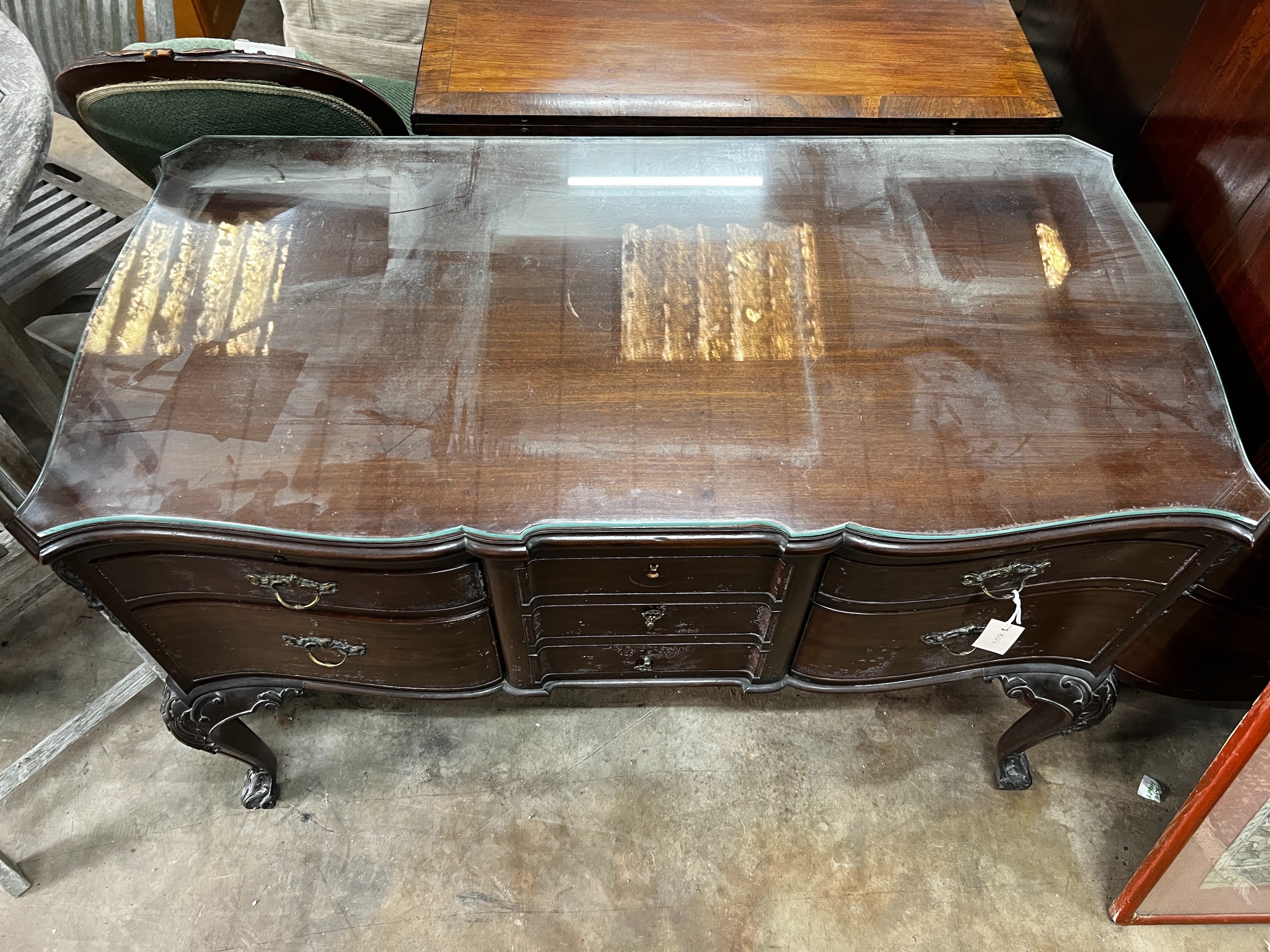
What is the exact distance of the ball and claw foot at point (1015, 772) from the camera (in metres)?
1.55

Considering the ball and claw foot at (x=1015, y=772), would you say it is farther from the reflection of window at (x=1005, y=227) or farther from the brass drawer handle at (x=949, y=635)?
the reflection of window at (x=1005, y=227)

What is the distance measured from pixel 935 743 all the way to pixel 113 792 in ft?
5.04

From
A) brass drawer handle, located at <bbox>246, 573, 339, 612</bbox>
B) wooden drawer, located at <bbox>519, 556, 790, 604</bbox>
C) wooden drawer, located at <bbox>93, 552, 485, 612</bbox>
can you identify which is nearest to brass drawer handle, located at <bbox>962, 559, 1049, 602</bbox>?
wooden drawer, located at <bbox>519, 556, 790, 604</bbox>

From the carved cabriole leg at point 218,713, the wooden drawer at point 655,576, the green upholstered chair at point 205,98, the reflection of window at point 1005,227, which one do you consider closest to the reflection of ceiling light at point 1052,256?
the reflection of window at point 1005,227

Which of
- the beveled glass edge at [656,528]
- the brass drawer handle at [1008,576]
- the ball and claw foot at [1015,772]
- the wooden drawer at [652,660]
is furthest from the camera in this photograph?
the ball and claw foot at [1015,772]

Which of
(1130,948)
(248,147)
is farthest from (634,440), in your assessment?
(1130,948)

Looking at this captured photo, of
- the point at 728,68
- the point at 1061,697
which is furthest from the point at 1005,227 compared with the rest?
the point at 1061,697

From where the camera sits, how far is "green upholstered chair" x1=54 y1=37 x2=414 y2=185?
1197mm

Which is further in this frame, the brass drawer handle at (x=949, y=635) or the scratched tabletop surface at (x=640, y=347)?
the brass drawer handle at (x=949, y=635)

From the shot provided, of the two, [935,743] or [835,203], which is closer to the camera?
[835,203]

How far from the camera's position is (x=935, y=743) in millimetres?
1640

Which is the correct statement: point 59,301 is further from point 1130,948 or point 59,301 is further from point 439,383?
point 1130,948

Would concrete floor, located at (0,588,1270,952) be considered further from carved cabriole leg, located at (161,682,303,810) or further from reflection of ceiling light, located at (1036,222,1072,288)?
reflection of ceiling light, located at (1036,222,1072,288)

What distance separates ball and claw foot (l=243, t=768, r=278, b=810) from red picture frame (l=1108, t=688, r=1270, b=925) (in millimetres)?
1469
